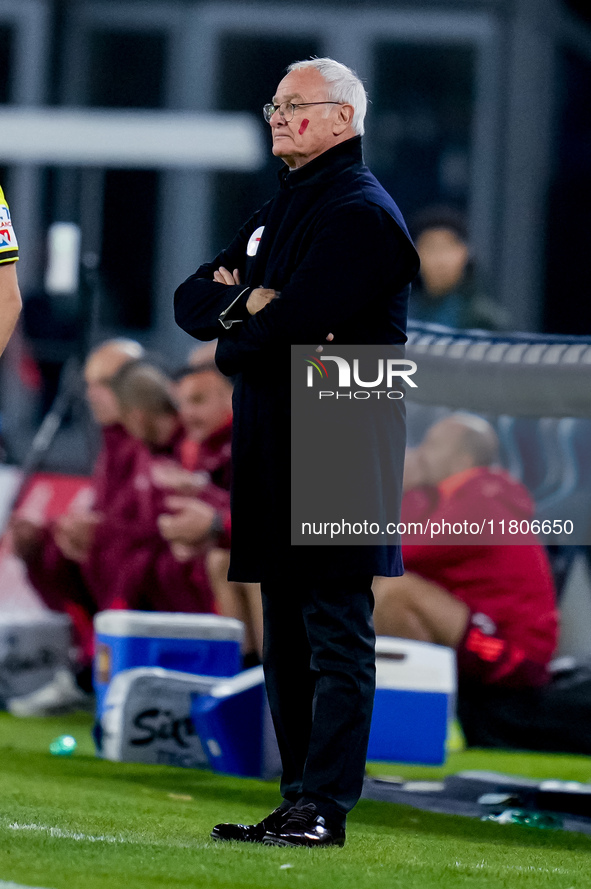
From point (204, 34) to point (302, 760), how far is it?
26.4 feet

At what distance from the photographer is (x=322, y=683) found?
2.64 metres

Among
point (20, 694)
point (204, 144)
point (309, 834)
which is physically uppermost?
point (204, 144)

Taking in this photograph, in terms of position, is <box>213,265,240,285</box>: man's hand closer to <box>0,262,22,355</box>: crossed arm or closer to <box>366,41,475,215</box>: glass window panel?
<box>0,262,22,355</box>: crossed arm

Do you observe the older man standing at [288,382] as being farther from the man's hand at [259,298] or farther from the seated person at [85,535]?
the seated person at [85,535]

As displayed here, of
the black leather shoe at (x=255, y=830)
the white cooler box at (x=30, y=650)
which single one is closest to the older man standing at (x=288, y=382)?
the black leather shoe at (x=255, y=830)

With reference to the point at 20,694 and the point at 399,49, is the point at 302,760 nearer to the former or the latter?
the point at 20,694

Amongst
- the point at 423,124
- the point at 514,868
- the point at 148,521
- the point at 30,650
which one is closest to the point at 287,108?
the point at 514,868

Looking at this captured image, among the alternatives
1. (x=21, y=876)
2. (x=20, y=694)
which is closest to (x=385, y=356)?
(x=21, y=876)

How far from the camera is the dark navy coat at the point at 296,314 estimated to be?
262 centimetres

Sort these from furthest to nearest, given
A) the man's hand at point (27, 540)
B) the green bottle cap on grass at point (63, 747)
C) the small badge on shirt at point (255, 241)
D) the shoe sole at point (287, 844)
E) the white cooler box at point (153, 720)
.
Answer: the man's hand at point (27, 540) → the green bottle cap on grass at point (63, 747) → the white cooler box at point (153, 720) → the small badge on shirt at point (255, 241) → the shoe sole at point (287, 844)

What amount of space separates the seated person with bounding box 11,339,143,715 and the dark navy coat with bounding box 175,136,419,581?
105 inches

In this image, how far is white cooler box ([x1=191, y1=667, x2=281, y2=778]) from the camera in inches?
151

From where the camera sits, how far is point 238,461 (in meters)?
2.75

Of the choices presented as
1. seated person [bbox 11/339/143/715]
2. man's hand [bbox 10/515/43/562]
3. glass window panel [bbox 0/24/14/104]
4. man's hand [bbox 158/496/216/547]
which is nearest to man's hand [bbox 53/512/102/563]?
seated person [bbox 11/339/143/715]
